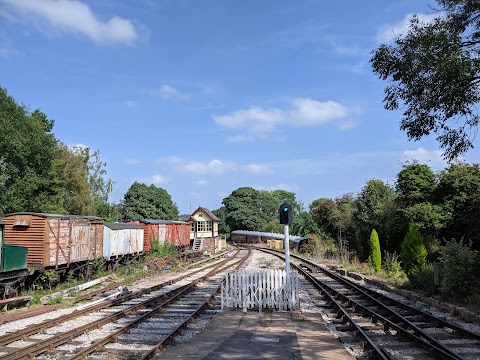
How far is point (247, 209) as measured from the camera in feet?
319

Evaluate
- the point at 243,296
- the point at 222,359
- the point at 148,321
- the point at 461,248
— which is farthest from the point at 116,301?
the point at 461,248

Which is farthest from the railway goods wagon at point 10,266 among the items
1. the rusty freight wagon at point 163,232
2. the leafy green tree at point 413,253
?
the rusty freight wagon at point 163,232

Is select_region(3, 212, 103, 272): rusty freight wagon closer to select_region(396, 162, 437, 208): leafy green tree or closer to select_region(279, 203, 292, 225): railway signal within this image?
select_region(279, 203, 292, 225): railway signal

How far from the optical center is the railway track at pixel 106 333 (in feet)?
25.9

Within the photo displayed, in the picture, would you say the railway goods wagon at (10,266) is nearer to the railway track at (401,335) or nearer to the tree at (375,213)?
the railway track at (401,335)

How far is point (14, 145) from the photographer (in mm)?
31625

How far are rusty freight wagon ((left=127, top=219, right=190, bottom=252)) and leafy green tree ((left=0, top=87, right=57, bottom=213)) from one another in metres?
7.57

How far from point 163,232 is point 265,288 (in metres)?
28.1

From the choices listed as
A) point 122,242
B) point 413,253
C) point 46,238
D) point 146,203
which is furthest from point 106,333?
point 146,203

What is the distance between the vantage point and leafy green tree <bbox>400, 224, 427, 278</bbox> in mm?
17391

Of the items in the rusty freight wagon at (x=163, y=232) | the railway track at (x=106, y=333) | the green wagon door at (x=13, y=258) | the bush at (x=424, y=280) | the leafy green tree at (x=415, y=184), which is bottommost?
the railway track at (x=106, y=333)

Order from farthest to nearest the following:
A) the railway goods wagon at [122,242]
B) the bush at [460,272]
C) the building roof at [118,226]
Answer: the building roof at [118,226] → the railway goods wagon at [122,242] → the bush at [460,272]

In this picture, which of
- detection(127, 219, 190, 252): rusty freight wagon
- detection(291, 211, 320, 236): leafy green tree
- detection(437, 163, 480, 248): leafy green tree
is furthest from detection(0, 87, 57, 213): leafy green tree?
detection(291, 211, 320, 236): leafy green tree

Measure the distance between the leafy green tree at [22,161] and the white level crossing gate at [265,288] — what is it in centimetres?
2507
